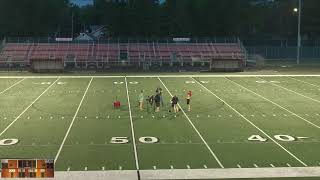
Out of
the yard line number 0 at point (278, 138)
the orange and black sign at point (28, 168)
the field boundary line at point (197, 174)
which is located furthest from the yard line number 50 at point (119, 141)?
the orange and black sign at point (28, 168)

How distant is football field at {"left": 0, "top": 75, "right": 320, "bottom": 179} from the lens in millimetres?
18078

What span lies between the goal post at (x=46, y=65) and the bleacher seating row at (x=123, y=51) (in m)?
7.29

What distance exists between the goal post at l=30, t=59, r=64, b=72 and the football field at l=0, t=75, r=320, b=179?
11585mm

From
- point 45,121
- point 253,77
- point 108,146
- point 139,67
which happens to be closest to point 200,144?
point 108,146

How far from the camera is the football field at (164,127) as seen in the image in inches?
712

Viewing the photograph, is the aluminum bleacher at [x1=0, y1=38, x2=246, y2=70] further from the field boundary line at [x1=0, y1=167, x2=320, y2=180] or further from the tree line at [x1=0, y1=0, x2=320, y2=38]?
the field boundary line at [x1=0, y1=167, x2=320, y2=180]

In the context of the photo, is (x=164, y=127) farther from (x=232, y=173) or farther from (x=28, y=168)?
(x=28, y=168)

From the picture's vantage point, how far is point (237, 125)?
23.9 metres

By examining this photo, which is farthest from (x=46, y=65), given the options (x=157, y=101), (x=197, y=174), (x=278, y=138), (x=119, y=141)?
(x=197, y=174)

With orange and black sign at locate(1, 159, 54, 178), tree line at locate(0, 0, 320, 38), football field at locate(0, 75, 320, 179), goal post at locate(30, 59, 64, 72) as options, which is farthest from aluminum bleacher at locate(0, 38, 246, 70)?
orange and black sign at locate(1, 159, 54, 178)

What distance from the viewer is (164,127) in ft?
76.8

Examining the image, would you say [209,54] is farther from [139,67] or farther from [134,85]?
[134,85]

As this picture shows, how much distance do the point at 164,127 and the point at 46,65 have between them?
29360mm

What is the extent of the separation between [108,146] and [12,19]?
59.1 m
